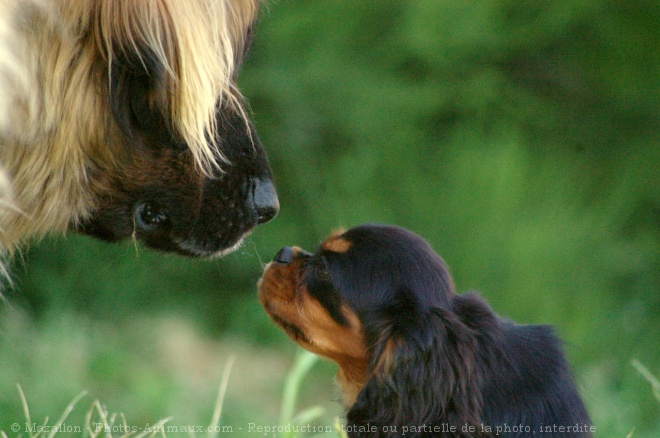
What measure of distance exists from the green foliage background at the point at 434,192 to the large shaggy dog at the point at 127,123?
2.59 meters

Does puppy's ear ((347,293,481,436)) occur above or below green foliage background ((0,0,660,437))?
above

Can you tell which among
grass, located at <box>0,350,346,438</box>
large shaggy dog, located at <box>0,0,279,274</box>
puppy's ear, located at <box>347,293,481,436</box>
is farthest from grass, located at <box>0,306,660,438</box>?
large shaggy dog, located at <box>0,0,279,274</box>

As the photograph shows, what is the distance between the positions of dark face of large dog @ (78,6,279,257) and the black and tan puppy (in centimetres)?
27

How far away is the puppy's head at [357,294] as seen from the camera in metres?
2.64

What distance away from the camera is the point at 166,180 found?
2459mm

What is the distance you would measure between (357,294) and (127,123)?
0.83 meters

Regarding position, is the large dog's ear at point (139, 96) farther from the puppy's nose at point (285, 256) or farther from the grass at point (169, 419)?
the grass at point (169, 419)

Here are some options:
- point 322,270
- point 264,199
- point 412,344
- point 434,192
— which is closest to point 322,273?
point 322,270

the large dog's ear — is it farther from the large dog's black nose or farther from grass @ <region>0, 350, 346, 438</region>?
grass @ <region>0, 350, 346, 438</region>

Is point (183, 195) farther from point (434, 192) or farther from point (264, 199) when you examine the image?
point (434, 192)

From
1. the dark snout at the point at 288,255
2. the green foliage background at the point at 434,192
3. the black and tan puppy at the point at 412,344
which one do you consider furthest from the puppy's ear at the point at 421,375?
the green foliage background at the point at 434,192

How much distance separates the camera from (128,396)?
501 cm

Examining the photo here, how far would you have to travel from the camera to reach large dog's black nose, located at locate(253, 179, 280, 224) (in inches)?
104

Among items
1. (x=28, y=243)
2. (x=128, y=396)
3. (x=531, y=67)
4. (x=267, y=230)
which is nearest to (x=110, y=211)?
(x=28, y=243)
